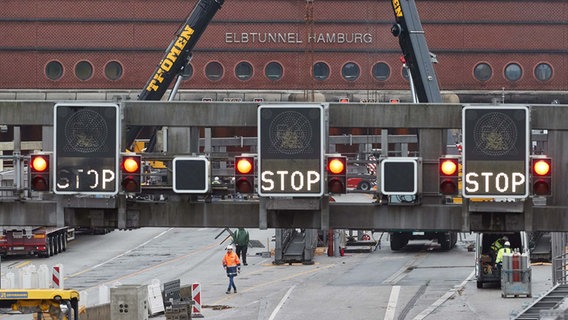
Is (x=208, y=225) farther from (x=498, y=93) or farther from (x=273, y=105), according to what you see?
(x=498, y=93)

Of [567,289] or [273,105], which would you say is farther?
[567,289]

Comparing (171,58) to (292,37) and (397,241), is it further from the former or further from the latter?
(292,37)

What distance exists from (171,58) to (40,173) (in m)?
33.3

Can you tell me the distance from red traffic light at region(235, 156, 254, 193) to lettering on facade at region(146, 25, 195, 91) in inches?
1321

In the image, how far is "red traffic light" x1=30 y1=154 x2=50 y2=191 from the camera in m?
21.3

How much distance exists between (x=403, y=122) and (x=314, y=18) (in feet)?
221

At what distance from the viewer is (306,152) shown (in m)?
20.6

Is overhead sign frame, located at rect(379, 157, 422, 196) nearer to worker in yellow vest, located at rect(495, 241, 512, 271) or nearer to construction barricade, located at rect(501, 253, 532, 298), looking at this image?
construction barricade, located at rect(501, 253, 532, 298)

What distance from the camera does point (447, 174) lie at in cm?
2059

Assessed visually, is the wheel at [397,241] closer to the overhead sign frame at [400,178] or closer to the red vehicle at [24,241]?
the red vehicle at [24,241]

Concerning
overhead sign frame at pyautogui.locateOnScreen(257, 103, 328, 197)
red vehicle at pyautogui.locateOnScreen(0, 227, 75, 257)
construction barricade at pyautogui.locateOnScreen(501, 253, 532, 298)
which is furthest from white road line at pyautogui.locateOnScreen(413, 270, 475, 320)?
red vehicle at pyautogui.locateOnScreen(0, 227, 75, 257)

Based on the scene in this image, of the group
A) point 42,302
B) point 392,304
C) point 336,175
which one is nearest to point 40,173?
point 336,175

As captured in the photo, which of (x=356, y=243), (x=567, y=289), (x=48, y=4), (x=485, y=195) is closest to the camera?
(x=485, y=195)

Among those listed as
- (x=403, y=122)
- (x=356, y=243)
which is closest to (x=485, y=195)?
(x=403, y=122)
